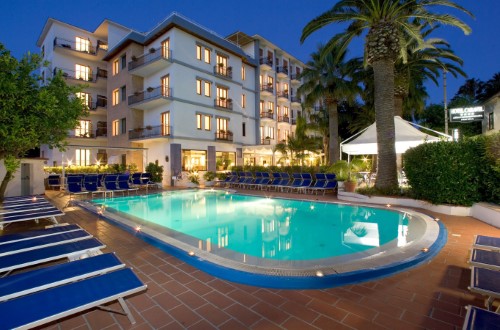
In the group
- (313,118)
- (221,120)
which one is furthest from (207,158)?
(313,118)

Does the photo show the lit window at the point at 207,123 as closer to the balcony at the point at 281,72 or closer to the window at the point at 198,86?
the window at the point at 198,86

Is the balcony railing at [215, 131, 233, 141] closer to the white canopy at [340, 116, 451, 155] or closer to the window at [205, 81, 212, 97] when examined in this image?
the window at [205, 81, 212, 97]

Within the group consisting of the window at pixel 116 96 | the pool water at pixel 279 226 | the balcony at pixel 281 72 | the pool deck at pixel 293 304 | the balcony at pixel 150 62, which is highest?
the balcony at pixel 281 72

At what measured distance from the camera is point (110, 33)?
86.9 feet

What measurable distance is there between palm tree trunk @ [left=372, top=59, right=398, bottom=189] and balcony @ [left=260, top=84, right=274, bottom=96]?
19941mm

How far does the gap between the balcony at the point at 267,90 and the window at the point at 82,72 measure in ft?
60.7

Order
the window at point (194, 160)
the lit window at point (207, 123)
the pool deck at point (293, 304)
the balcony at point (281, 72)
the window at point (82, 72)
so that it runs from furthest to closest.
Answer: the balcony at point (281, 72) → the window at point (82, 72) → the lit window at point (207, 123) → the window at point (194, 160) → the pool deck at point (293, 304)

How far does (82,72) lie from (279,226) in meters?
29.3

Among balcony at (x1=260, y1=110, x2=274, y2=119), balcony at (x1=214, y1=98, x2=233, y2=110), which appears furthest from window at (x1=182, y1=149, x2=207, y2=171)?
balcony at (x1=260, y1=110, x2=274, y2=119)

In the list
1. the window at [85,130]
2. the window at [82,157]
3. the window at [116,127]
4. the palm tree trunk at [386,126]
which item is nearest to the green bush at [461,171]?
the palm tree trunk at [386,126]

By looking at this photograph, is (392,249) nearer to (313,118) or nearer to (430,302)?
(430,302)

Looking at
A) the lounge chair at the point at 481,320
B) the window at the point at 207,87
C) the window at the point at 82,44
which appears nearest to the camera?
the lounge chair at the point at 481,320

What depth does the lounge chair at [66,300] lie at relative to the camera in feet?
7.07

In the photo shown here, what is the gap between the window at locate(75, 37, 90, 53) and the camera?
89.1 feet
